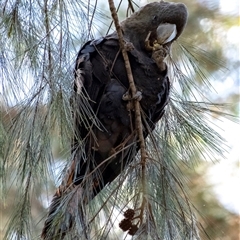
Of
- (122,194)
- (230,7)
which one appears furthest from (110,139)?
(230,7)

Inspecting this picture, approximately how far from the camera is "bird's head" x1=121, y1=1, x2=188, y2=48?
1636 millimetres

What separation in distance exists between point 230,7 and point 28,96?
2.07 meters

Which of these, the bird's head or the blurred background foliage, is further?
the bird's head

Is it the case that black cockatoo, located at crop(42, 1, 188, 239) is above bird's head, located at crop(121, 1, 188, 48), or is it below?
below

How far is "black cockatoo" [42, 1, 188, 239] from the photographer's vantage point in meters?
1.30

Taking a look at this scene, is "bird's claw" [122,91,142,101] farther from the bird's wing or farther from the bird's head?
the bird's head

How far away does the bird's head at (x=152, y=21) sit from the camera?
1.64m

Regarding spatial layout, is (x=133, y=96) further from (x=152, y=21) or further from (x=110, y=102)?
(x=152, y=21)

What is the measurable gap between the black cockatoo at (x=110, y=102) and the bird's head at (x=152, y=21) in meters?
0.02

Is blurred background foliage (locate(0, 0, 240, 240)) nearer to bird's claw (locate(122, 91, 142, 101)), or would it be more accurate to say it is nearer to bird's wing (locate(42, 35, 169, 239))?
bird's wing (locate(42, 35, 169, 239))

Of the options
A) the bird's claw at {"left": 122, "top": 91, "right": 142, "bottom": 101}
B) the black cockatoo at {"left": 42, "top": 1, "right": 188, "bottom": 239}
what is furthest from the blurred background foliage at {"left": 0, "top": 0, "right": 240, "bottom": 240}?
the bird's claw at {"left": 122, "top": 91, "right": 142, "bottom": 101}

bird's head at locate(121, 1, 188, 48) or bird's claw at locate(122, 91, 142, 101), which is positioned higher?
bird's head at locate(121, 1, 188, 48)

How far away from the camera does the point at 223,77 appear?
2846mm

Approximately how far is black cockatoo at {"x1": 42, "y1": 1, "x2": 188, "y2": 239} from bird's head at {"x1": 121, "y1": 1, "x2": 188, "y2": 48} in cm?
A: 2
